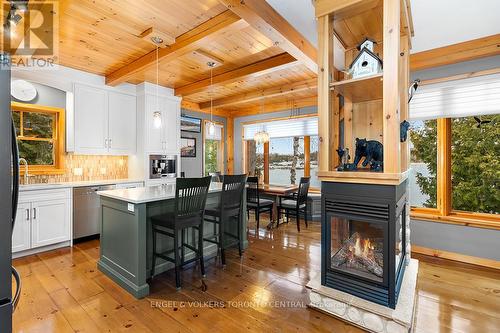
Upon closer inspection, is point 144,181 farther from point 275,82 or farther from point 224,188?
point 275,82

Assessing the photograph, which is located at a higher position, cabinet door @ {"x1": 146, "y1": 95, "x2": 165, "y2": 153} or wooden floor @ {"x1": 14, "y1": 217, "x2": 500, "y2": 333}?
cabinet door @ {"x1": 146, "y1": 95, "x2": 165, "y2": 153}

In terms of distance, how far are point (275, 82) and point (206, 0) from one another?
250 centimetres

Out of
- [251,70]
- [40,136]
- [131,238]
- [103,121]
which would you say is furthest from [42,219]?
[251,70]

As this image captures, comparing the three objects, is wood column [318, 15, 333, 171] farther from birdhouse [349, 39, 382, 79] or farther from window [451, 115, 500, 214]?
window [451, 115, 500, 214]

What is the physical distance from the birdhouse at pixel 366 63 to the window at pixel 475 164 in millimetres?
2428

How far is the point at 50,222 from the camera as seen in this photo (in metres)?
3.48

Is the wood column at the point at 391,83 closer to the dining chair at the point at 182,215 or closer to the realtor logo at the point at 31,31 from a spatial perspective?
the dining chair at the point at 182,215

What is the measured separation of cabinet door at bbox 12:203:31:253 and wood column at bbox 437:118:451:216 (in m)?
5.59

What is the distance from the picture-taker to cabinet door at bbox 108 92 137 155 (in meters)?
4.45

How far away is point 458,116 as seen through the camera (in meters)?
3.30

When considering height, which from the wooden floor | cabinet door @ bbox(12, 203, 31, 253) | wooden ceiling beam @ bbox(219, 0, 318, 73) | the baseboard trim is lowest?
the wooden floor

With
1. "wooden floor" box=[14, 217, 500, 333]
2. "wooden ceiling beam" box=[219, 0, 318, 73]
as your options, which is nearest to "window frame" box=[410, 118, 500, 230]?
"wooden floor" box=[14, 217, 500, 333]

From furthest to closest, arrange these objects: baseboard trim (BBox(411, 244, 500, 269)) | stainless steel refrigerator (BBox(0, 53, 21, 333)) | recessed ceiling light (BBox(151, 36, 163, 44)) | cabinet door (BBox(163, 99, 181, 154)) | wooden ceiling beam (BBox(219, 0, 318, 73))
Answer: cabinet door (BBox(163, 99, 181, 154))
baseboard trim (BBox(411, 244, 500, 269))
recessed ceiling light (BBox(151, 36, 163, 44))
wooden ceiling beam (BBox(219, 0, 318, 73))
stainless steel refrigerator (BBox(0, 53, 21, 333))

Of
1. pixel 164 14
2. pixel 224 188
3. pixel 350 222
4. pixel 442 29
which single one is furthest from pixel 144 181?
pixel 442 29
